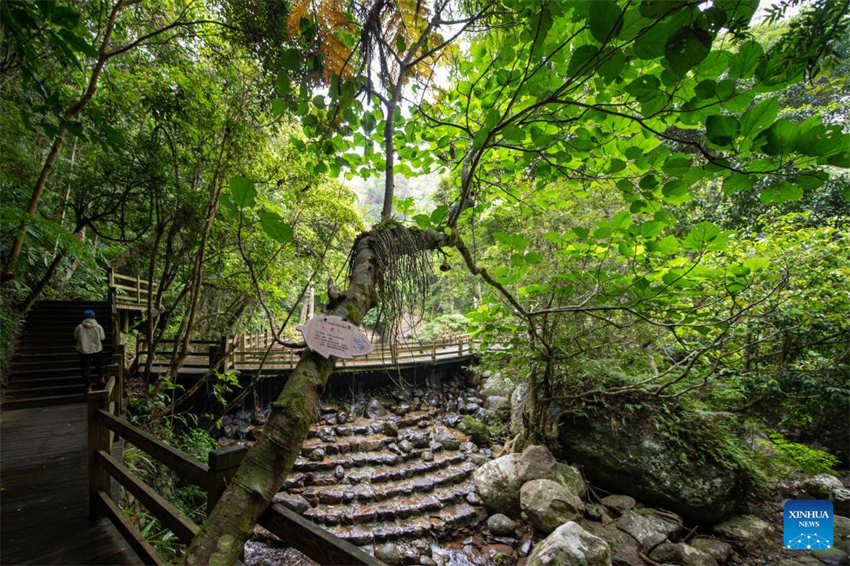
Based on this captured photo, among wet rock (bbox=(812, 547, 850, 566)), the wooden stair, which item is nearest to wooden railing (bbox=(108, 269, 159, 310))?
the wooden stair

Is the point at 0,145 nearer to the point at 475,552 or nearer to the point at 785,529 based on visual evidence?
the point at 475,552

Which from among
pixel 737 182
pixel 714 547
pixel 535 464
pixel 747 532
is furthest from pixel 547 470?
pixel 737 182

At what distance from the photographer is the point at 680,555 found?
13.8 feet

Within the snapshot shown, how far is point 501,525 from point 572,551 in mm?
1787

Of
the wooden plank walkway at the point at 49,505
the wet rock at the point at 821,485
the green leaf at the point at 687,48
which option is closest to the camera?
the green leaf at the point at 687,48

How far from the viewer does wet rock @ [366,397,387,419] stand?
9.43m

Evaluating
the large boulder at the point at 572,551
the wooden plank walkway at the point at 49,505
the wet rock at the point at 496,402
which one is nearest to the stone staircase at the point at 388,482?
the wet rock at the point at 496,402

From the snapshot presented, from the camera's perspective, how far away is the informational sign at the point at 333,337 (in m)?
1.00

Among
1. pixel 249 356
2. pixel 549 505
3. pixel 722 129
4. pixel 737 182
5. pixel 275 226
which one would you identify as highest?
pixel 722 129

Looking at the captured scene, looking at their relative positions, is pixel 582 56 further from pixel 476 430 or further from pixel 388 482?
pixel 476 430

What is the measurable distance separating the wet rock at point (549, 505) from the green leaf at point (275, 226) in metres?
5.49

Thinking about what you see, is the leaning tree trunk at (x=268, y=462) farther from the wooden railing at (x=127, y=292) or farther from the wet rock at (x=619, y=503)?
the wooden railing at (x=127, y=292)

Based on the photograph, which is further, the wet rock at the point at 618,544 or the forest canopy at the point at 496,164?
the wet rock at the point at 618,544

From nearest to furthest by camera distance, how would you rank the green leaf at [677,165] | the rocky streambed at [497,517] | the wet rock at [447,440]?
the green leaf at [677,165] < the rocky streambed at [497,517] < the wet rock at [447,440]
